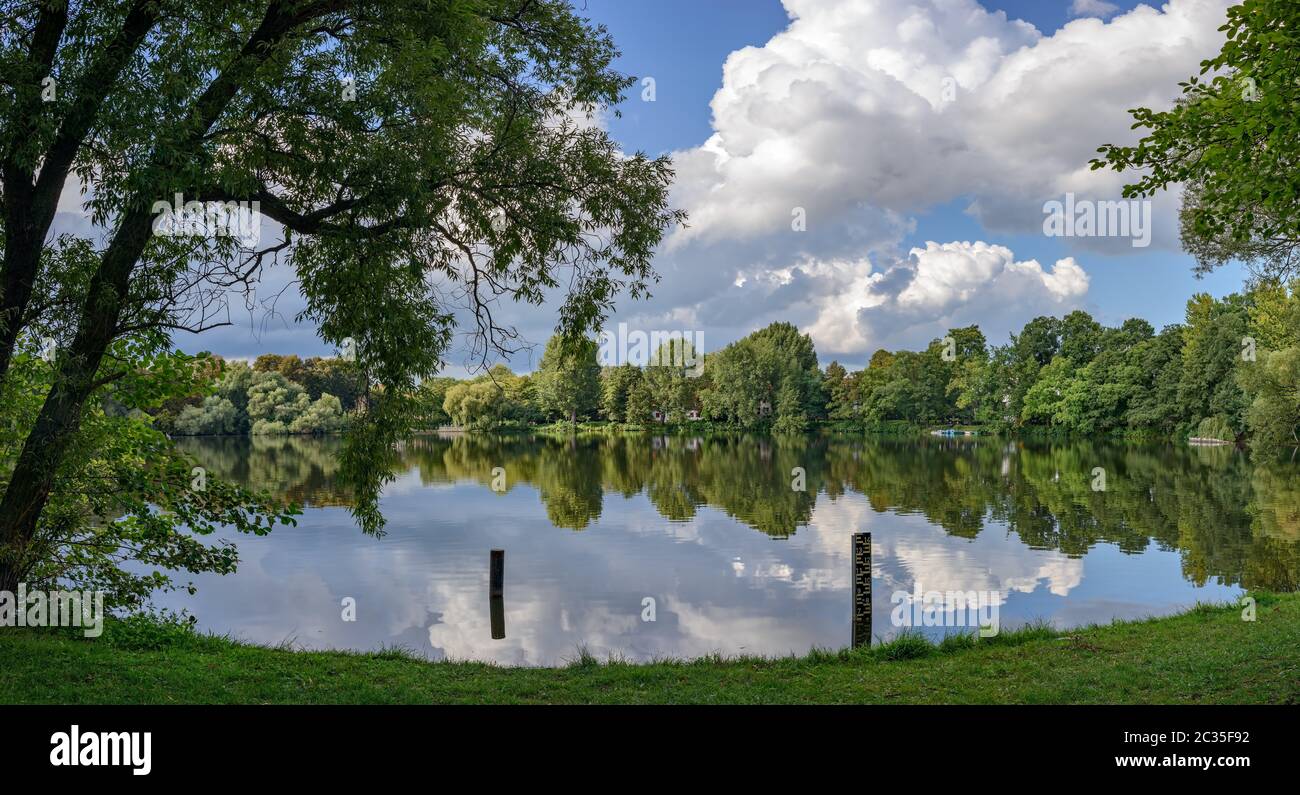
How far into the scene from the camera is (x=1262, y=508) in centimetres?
2727

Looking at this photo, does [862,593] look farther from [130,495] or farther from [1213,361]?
[1213,361]

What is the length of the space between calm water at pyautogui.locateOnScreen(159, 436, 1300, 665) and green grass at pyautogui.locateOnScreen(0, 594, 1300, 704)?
3.53 m

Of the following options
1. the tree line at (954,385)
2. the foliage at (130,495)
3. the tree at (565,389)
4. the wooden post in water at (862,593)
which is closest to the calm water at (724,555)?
the wooden post in water at (862,593)

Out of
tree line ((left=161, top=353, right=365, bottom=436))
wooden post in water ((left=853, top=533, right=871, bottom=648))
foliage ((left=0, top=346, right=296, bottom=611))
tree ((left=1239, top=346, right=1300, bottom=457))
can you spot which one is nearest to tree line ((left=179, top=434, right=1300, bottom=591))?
tree ((left=1239, top=346, right=1300, bottom=457))

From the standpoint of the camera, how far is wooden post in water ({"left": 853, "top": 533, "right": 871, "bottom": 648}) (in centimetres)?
1195

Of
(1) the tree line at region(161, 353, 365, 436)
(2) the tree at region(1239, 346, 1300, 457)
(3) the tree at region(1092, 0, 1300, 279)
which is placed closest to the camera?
(3) the tree at region(1092, 0, 1300, 279)

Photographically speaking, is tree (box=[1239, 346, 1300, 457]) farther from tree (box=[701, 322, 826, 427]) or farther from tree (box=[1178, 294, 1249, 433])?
tree (box=[701, 322, 826, 427])

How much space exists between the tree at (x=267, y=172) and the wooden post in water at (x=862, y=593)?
243 inches

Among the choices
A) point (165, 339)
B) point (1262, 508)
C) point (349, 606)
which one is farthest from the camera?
point (1262, 508)

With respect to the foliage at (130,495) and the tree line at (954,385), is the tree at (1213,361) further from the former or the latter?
the foliage at (130,495)

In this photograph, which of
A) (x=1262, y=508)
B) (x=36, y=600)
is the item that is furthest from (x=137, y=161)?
(x=1262, y=508)

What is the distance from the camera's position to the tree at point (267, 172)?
7.62 meters

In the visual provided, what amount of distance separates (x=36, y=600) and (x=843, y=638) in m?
11.9
